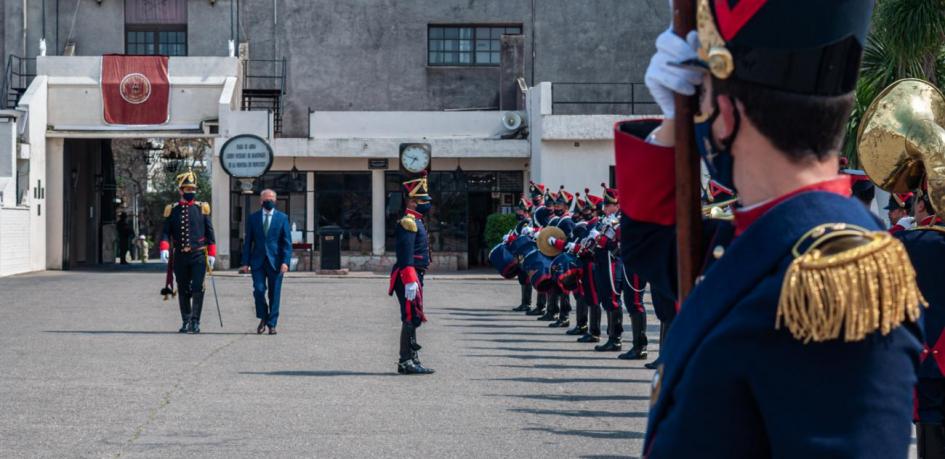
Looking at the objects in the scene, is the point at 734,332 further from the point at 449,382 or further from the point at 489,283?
the point at 489,283

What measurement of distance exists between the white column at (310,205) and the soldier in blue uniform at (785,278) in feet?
113

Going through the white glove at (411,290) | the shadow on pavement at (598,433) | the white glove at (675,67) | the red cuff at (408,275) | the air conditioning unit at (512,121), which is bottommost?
the shadow on pavement at (598,433)

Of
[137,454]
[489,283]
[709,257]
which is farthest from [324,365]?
[489,283]

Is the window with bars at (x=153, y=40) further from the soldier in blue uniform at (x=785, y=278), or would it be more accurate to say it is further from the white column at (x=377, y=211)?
the soldier in blue uniform at (x=785, y=278)

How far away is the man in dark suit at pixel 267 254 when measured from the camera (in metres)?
17.1

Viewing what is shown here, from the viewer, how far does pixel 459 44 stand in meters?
40.3

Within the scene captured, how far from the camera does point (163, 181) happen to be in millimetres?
64375

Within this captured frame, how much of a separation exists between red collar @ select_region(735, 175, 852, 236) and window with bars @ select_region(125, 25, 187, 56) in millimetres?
38694

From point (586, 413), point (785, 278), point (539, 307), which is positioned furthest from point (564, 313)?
point (785, 278)

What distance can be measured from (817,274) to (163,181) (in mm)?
64159

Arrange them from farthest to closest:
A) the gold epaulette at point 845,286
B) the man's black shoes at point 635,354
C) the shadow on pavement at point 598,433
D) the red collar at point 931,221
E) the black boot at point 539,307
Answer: the black boot at point 539,307
the man's black shoes at point 635,354
the shadow on pavement at point 598,433
the red collar at point 931,221
the gold epaulette at point 845,286

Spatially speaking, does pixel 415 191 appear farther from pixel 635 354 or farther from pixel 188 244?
pixel 188 244

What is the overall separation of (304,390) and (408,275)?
185 cm

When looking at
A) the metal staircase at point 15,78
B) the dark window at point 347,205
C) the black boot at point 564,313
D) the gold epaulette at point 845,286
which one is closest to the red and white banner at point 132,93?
the metal staircase at point 15,78
